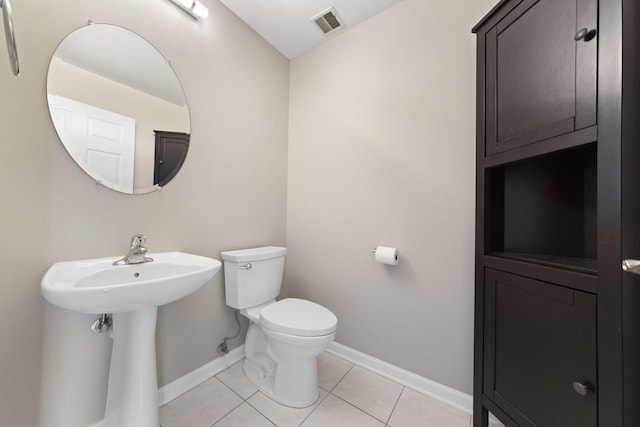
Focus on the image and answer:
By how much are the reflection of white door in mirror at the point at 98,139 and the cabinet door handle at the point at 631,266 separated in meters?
1.79

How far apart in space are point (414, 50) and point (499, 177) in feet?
2.99

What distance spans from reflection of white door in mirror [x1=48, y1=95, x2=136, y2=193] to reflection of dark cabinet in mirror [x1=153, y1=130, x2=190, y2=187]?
0.11m

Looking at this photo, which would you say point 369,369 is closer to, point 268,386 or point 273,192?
point 268,386

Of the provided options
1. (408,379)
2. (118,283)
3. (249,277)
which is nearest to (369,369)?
(408,379)

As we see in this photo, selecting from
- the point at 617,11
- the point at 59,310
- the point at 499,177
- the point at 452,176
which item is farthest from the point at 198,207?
the point at 617,11

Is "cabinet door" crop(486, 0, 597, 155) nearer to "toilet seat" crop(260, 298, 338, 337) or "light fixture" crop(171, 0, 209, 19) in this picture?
"toilet seat" crop(260, 298, 338, 337)

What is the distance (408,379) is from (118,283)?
156cm

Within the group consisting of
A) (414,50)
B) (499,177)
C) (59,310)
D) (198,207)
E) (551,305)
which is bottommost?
(59,310)

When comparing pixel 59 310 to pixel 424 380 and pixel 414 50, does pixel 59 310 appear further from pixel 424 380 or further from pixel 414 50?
pixel 414 50

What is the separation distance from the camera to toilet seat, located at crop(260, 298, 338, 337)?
1.16 metres

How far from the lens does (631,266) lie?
57 cm

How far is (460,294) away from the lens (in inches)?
48.4

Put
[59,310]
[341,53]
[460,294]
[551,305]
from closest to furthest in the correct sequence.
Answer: [551,305]
[59,310]
[460,294]
[341,53]

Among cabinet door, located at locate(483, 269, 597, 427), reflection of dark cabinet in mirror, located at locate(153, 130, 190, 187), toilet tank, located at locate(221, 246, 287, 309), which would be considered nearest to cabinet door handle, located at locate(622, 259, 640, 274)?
cabinet door, located at locate(483, 269, 597, 427)
